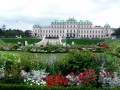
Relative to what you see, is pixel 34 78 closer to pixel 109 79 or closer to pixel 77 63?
pixel 77 63

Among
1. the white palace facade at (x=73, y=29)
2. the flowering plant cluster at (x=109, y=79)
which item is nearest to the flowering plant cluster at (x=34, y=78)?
the flowering plant cluster at (x=109, y=79)

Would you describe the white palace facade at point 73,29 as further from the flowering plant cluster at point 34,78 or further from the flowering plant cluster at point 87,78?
the flowering plant cluster at point 87,78

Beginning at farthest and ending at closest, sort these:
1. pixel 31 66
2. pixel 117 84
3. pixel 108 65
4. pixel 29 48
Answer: pixel 29 48
pixel 31 66
pixel 108 65
pixel 117 84

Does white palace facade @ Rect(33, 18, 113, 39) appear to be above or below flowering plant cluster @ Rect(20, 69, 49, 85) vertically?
above

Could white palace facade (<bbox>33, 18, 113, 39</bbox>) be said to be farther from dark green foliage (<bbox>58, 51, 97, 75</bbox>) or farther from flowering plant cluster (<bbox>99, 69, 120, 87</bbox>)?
flowering plant cluster (<bbox>99, 69, 120, 87</bbox>)

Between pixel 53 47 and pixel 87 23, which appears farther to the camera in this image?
pixel 87 23

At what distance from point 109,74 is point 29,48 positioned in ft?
60.8

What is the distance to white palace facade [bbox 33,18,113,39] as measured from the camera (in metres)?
114

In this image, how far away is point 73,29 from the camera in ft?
377

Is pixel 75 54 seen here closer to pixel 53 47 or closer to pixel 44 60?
pixel 44 60

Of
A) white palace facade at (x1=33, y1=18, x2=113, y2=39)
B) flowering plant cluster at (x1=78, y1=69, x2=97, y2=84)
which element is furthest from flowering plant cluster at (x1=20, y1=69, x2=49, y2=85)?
white palace facade at (x1=33, y1=18, x2=113, y2=39)

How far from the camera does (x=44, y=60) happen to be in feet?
33.5

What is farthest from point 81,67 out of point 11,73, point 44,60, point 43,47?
point 43,47

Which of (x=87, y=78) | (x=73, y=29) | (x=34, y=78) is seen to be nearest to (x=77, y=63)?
(x=34, y=78)
